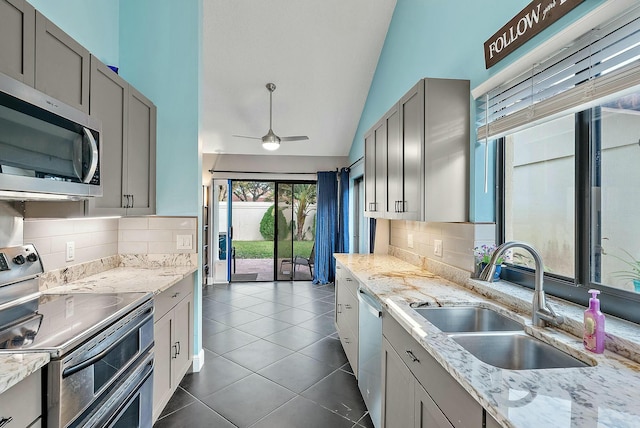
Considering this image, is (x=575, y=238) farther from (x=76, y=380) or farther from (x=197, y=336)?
(x=197, y=336)

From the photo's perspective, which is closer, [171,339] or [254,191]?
[171,339]

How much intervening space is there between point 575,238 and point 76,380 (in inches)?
85.3

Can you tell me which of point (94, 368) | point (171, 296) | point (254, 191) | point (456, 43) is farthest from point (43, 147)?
point (254, 191)

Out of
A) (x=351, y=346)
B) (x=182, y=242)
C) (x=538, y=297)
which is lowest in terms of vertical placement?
(x=351, y=346)

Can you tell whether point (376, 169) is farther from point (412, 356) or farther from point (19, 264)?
point (19, 264)

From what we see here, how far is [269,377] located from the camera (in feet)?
8.67

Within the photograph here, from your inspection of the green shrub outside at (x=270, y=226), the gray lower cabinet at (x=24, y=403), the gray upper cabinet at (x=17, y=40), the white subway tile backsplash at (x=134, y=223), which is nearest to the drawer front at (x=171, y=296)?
the white subway tile backsplash at (x=134, y=223)

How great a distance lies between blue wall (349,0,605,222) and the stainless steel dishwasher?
877 mm

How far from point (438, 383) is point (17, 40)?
2.11m

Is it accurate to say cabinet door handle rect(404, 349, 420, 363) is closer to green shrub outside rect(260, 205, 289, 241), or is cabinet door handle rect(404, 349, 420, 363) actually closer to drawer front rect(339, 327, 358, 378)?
drawer front rect(339, 327, 358, 378)

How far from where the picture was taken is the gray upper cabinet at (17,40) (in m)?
1.25

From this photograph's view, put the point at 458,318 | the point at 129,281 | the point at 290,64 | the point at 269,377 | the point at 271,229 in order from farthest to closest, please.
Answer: the point at 271,229, the point at 290,64, the point at 269,377, the point at 129,281, the point at 458,318

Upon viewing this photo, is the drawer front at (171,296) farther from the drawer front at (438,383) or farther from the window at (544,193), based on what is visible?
the window at (544,193)

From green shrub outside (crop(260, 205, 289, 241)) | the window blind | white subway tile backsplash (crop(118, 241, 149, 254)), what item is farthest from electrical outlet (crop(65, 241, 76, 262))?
green shrub outside (crop(260, 205, 289, 241))
